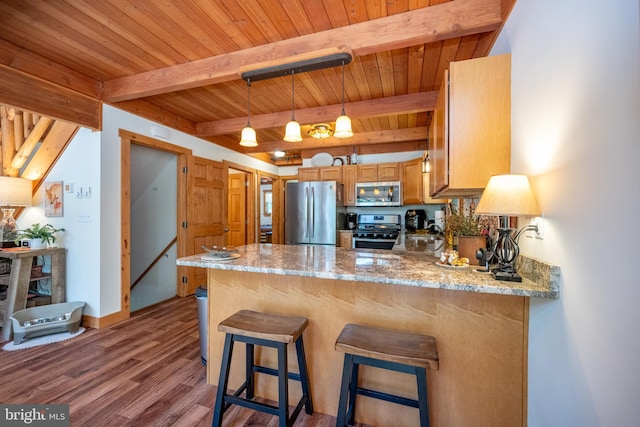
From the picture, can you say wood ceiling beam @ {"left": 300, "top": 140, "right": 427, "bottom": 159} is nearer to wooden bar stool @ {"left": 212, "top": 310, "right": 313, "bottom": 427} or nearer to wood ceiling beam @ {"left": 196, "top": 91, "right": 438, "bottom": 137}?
wood ceiling beam @ {"left": 196, "top": 91, "right": 438, "bottom": 137}

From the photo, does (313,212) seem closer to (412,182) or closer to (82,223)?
(412,182)

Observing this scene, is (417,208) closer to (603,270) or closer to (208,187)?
(208,187)

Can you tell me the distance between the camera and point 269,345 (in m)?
1.44

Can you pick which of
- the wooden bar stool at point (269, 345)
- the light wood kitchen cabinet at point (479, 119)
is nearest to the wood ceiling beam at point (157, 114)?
the wooden bar stool at point (269, 345)

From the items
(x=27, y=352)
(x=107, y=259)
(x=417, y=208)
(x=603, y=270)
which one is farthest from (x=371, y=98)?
(x=27, y=352)

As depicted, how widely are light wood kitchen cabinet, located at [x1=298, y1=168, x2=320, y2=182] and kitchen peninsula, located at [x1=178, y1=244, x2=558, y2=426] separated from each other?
3359mm

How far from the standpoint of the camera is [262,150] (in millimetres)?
5090

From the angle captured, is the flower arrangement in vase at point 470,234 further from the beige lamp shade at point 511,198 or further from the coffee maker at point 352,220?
the coffee maker at point 352,220

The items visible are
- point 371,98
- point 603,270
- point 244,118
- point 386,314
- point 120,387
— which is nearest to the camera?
point 603,270

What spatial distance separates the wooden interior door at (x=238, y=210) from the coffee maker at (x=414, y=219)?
9.71 ft

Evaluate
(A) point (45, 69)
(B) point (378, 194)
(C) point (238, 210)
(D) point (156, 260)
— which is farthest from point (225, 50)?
(C) point (238, 210)

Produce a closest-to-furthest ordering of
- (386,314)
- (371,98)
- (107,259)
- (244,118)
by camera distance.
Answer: (386,314)
(107,259)
(371,98)
(244,118)

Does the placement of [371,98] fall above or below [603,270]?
above

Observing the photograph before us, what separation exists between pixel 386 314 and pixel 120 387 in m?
1.85
